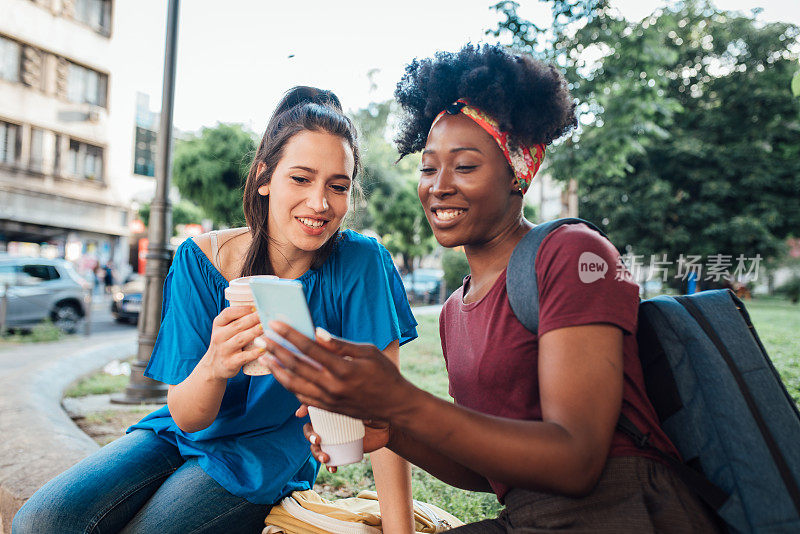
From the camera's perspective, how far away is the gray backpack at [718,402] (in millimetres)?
1195

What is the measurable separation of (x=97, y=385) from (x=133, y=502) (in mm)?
5028

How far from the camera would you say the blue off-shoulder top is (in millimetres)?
2006

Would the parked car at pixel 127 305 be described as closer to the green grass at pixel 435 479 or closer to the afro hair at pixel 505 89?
the green grass at pixel 435 479

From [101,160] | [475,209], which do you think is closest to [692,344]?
[475,209]

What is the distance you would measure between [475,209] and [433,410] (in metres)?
0.68

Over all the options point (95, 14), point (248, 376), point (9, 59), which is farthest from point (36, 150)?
point (248, 376)

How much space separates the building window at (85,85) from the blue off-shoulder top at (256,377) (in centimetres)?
2658

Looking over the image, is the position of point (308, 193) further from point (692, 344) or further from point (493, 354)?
point (692, 344)

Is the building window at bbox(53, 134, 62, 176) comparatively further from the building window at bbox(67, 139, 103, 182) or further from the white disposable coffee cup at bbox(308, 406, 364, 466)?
the white disposable coffee cup at bbox(308, 406, 364, 466)

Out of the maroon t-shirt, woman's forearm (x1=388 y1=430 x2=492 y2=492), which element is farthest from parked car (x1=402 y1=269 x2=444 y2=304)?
the maroon t-shirt

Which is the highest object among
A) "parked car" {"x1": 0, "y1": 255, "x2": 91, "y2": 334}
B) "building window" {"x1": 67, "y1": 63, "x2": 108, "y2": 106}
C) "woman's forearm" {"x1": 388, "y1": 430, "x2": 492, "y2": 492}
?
"building window" {"x1": 67, "y1": 63, "x2": 108, "y2": 106}

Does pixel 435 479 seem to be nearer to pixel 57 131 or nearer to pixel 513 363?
pixel 513 363

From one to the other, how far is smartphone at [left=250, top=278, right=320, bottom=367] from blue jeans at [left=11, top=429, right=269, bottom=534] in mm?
1127

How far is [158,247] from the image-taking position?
5555 mm
